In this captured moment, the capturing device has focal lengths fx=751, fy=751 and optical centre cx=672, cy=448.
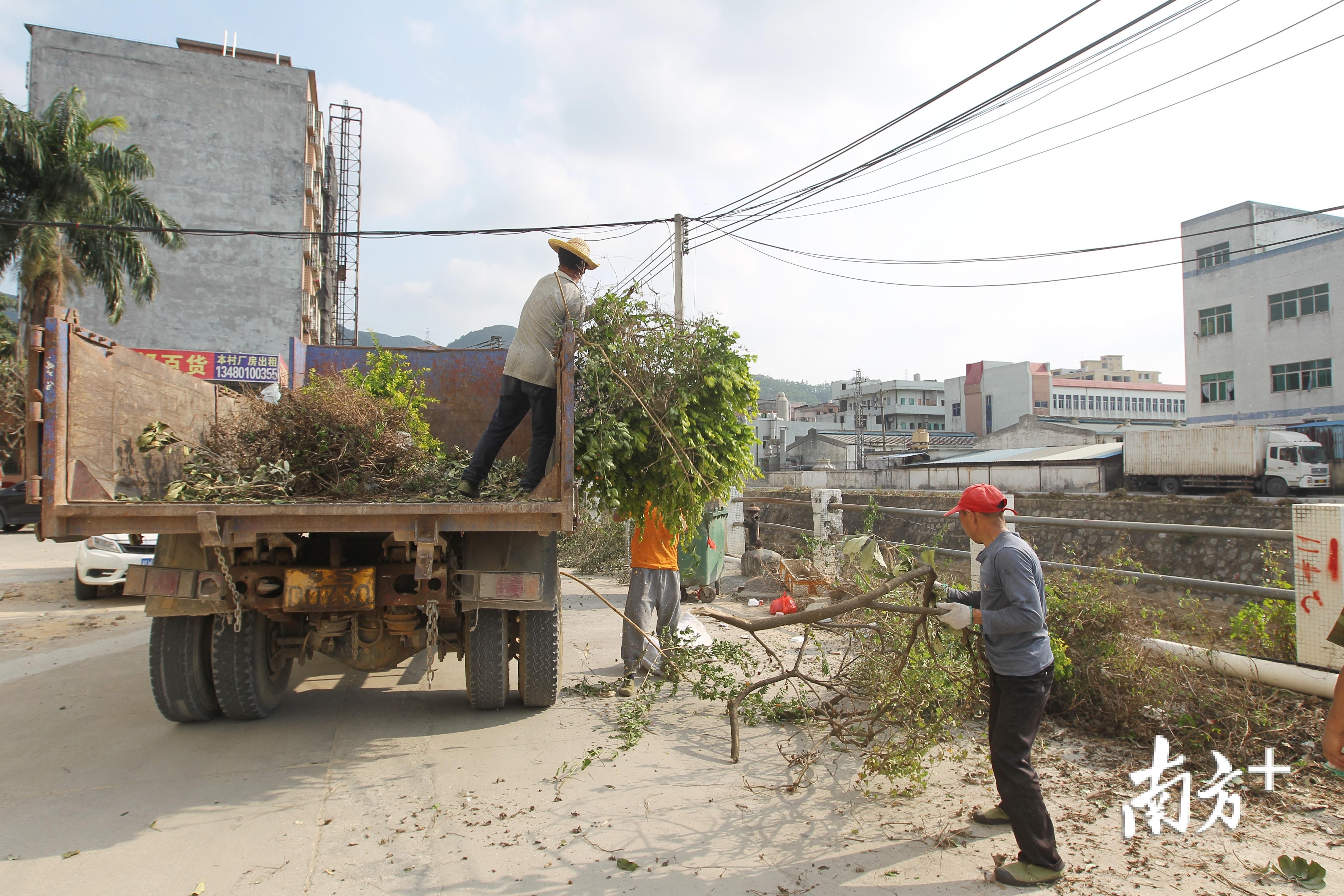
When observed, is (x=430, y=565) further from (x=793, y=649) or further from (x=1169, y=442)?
(x=1169, y=442)

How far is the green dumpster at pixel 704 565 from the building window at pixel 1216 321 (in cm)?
3531

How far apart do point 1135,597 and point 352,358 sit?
21.0 ft

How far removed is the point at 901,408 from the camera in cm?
8162

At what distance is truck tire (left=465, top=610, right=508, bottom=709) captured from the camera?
14.7ft

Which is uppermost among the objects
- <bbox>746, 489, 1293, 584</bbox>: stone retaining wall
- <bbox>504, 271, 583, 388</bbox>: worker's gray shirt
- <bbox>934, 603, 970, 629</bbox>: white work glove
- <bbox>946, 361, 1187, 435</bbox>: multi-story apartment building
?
<bbox>946, 361, 1187, 435</bbox>: multi-story apartment building

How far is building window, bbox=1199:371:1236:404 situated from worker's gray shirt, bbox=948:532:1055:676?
3943 cm

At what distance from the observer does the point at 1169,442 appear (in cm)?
2725

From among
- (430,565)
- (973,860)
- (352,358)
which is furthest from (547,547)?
(352,358)

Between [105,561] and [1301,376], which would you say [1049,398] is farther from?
[105,561]

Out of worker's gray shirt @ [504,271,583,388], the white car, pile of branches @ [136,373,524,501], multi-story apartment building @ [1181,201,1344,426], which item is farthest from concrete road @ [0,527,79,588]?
multi-story apartment building @ [1181,201,1344,426]

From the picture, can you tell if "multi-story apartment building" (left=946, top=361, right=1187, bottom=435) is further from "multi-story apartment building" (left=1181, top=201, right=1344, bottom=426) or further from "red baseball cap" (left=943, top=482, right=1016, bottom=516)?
"red baseball cap" (left=943, top=482, right=1016, bottom=516)

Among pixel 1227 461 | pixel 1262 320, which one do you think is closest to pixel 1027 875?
pixel 1227 461

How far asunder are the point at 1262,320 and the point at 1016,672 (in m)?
39.0

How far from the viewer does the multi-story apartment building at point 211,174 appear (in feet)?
94.6
